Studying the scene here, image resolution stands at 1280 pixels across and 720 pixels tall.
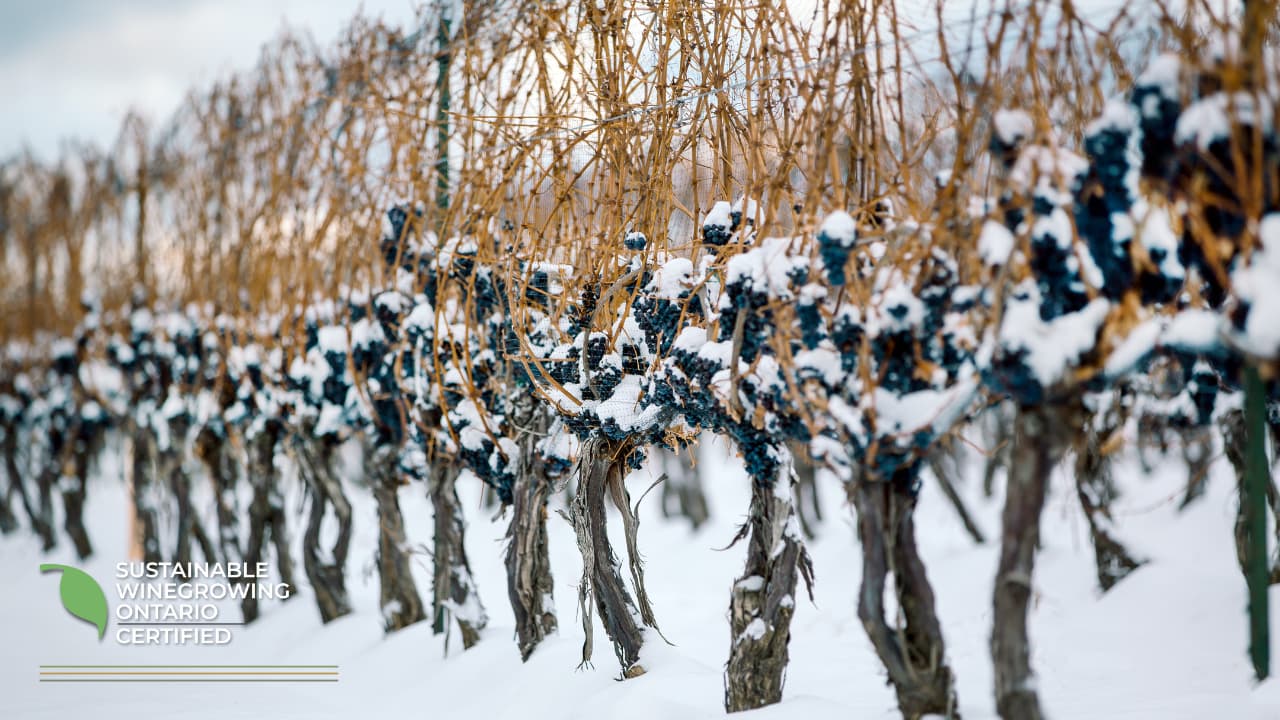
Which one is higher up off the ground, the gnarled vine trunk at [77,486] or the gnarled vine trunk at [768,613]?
the gnarled vine trunk at [77,486]

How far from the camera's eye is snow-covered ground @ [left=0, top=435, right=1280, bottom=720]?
4.16 metres

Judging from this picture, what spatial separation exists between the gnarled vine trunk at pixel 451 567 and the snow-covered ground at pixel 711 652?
0.46 feet

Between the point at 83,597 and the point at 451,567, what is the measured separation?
185 inches

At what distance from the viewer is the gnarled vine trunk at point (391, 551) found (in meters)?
6.60

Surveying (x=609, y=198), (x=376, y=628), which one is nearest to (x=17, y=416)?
(x=376, y=628)

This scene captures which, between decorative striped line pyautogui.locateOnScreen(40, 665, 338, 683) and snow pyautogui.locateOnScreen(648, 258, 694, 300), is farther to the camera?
decorative striped line pyautogui.locateOnScreen(40, 665, 338, 683)

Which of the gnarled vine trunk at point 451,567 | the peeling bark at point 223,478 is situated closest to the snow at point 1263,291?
the gnarled vine trunk at point 451,567

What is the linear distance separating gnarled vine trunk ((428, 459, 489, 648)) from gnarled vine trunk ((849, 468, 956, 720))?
3.23 m

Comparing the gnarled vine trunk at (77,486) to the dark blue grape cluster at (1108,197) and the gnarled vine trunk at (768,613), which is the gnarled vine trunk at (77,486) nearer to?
the gnarled vine trunk at (768,613)

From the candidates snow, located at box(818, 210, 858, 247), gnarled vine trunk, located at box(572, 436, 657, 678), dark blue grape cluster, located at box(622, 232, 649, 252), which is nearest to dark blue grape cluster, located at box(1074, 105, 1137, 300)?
snow, located at box(818, 210, 858, 247)

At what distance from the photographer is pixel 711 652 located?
5.97m

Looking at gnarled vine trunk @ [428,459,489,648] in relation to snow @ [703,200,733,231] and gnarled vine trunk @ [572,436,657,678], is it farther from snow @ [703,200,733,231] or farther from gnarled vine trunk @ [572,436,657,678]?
snow @ [703,200,733,231]

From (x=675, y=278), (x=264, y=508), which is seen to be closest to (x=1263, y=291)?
(x=675, y=278)

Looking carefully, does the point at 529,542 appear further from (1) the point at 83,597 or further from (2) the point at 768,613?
(1) the point at 83,597
